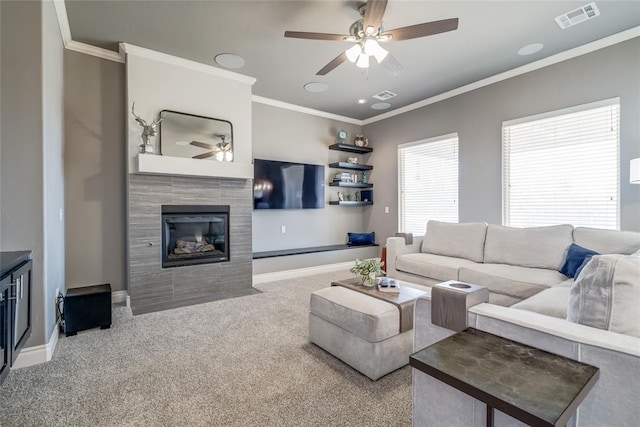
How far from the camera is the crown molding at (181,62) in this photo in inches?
133

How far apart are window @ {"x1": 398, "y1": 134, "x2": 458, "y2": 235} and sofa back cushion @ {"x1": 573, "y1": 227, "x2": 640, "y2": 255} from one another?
1791mm

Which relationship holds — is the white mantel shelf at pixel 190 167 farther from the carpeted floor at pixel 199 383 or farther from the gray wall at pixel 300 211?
the carpeted floor at pixel 199 383

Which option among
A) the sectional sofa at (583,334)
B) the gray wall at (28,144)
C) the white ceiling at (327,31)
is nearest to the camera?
the sectional sofa at (583,334)

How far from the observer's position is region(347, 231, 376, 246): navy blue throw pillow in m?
5.81

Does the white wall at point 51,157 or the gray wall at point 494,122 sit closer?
the white wall at point 51,157

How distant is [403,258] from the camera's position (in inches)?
155

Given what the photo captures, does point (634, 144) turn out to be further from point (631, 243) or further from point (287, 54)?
point (287, 54)

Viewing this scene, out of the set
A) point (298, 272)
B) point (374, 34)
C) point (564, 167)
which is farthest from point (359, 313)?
point (564, 167)

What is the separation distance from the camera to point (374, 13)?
2219 mm

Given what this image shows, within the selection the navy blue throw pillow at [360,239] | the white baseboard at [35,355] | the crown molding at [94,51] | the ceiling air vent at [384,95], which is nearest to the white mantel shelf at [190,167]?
the crown molding at [94,51]

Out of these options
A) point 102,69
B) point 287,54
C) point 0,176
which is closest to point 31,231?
point 0,176

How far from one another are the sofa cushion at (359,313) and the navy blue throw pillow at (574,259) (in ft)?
5.82

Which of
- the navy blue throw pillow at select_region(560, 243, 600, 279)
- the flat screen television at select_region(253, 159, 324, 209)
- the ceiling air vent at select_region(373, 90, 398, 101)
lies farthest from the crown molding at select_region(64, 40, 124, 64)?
the navy blue throw pillow at select_region(560, 243, 600, 279)

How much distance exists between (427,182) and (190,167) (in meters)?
3.72
